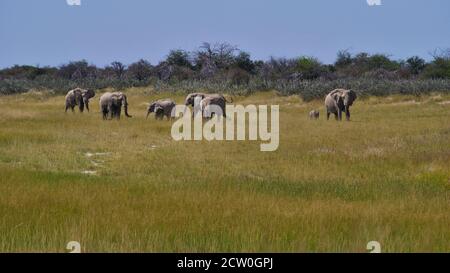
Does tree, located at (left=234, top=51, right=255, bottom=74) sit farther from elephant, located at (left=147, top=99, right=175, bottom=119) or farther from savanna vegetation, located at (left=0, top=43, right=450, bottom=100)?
elephant, located at (left=147, top=99, right=175, bottom=119)

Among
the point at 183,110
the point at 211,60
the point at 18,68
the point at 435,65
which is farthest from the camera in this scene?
the point at 18,68

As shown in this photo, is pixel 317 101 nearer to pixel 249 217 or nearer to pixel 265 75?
pixel 265 75

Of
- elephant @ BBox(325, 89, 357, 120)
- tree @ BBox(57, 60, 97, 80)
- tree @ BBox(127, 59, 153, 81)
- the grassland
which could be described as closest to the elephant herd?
elephant @ BBox(325, 89, 357, 120)

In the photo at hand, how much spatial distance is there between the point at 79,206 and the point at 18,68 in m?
113

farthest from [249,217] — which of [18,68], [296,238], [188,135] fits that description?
[18,68]

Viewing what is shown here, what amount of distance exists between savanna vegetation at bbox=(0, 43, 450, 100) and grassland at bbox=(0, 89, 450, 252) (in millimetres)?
33920

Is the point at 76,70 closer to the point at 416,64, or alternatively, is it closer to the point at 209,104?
the point at 416,64

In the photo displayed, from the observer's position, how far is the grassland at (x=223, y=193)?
6.32 meters

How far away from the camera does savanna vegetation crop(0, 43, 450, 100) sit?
54.8m

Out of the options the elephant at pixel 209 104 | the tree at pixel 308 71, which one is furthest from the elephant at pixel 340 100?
the tree at pixel 308 71

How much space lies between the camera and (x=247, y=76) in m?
73.2

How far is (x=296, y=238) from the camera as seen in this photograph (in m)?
6.48

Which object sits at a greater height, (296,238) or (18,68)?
(18,68)
